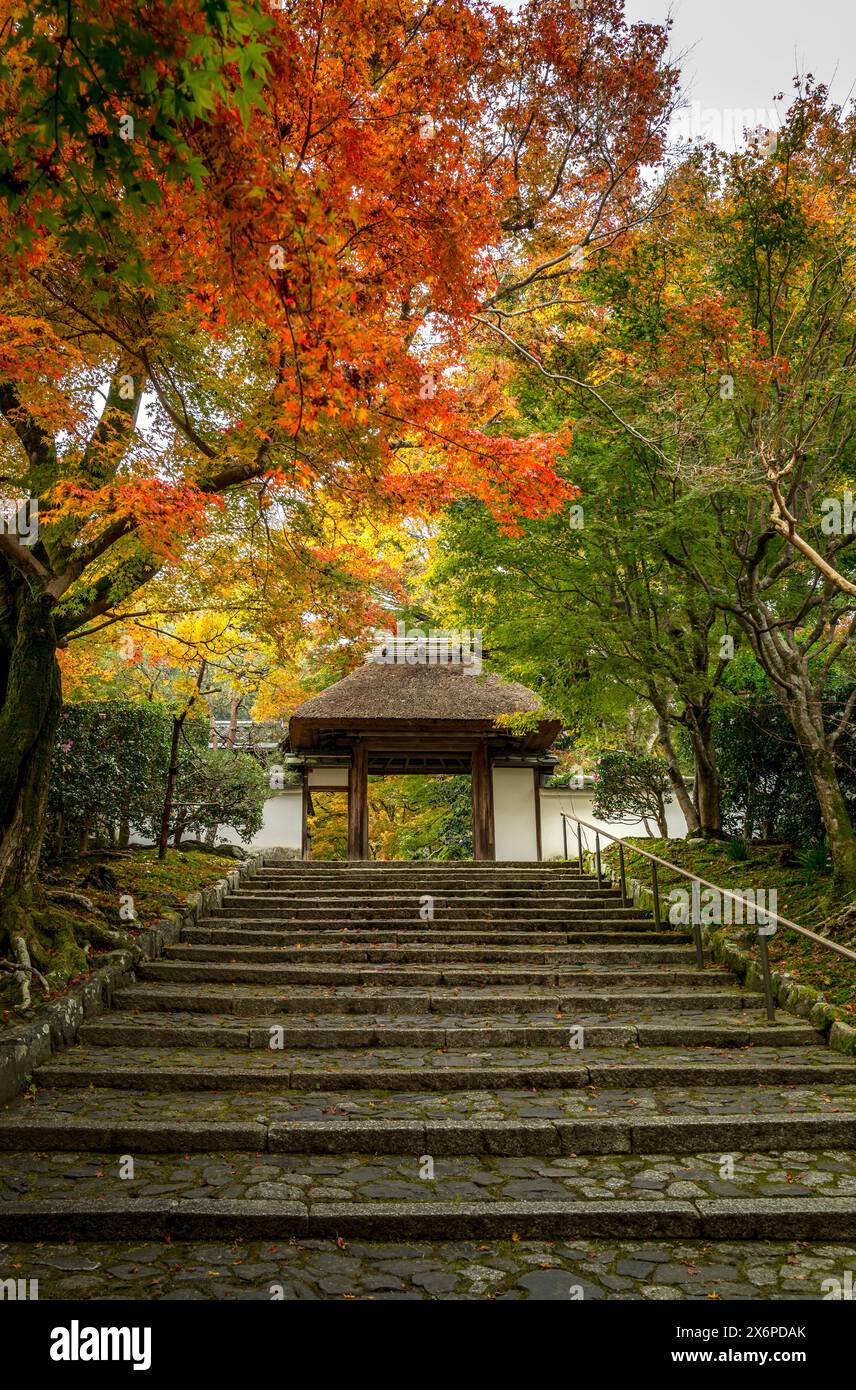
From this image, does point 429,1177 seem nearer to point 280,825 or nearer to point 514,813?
point 514,813

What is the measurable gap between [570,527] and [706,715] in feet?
13.6

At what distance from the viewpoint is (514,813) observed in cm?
1767

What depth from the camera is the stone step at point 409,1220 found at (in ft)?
12.8

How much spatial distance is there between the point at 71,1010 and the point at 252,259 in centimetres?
556

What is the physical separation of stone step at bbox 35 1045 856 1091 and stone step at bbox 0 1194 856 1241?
1.68m

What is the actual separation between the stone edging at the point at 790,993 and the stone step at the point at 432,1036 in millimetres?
201

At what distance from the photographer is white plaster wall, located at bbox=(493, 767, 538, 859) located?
57.7ft

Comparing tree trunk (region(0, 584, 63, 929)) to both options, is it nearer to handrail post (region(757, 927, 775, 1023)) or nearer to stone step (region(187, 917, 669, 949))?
stone step (region(187, 917, 669, 949))

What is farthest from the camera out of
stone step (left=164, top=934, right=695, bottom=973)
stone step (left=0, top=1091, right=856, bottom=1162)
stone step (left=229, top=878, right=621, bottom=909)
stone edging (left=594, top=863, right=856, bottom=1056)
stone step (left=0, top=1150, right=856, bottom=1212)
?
stone step (left=229, top=878, right=621, bottom=909)

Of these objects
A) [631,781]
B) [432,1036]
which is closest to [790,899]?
[432,1036]

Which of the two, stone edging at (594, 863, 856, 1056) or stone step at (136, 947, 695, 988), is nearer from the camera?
stone edging at (594, 863, 856, 1056)
